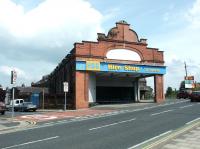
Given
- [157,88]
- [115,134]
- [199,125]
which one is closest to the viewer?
[115,134]

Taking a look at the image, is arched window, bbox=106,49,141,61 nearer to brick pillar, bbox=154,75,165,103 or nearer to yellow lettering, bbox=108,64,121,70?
yellow lettering, bbox=108,64,121,70

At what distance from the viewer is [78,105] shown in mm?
42031

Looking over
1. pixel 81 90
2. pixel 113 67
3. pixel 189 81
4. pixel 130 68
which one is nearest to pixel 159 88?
pixel 130 68

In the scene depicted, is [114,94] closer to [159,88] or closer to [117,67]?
[159,88]

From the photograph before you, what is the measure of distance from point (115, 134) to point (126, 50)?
→ 3156cm

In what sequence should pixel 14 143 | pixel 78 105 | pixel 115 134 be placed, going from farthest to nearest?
1. pixel 78 105
2. pixel 115 134
3. pixel 14 143

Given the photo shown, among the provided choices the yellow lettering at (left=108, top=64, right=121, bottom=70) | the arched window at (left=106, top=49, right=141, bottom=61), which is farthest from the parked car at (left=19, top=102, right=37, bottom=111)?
the arched window at (left=106, top=49, right=141, bottom=61)

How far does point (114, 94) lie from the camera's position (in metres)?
53.3

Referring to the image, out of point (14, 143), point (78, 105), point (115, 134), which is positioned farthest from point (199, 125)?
point (78, 105)

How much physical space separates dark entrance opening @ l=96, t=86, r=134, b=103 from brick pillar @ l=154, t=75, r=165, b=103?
5900mm

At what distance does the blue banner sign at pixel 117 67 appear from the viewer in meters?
43.1

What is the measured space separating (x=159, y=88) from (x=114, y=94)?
24.5 ft

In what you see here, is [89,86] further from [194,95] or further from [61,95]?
[194,95]

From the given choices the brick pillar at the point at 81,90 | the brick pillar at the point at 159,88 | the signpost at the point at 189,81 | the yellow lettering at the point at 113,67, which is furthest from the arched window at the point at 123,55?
the signpost at the point at 189,81
